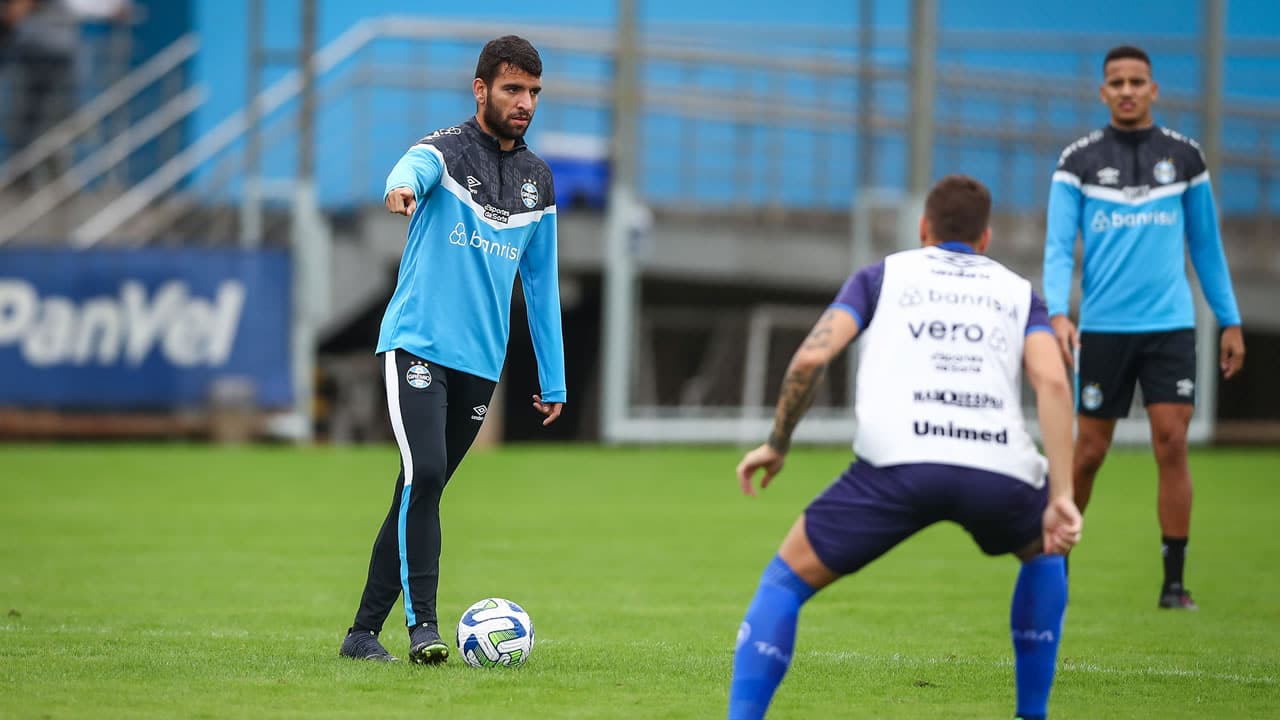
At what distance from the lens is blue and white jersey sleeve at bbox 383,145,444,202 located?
5781mm

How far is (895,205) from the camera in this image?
24.3m

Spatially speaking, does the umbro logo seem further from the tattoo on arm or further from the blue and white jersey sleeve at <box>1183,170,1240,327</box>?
the tattoo on arm

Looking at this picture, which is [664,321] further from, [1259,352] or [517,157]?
[517,157]

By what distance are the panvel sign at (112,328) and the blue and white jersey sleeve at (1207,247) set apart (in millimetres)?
15293

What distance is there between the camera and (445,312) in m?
6.20

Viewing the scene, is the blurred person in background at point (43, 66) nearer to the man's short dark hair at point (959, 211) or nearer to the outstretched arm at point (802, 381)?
the man's short dark hair at point (959, 211)

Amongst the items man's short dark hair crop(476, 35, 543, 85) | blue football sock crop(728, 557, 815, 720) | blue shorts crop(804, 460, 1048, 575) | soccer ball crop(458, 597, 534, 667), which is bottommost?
soccer ball crop(458, 597, 534, 667)

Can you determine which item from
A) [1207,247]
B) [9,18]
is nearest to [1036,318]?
[1207,247]

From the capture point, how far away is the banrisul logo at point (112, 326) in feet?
69.5

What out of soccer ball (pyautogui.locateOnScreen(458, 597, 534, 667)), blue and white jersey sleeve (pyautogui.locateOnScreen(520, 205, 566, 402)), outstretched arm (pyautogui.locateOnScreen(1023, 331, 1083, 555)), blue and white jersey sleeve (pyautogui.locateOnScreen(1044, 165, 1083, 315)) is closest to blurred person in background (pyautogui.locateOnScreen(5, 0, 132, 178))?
blue and white jersey sleeve (pyautogui.locateOnScreen(1044, 165, 1083, 315))

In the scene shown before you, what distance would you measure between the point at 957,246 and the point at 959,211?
0.10m

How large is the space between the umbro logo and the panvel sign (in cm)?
1514

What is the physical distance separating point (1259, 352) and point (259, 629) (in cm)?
2120

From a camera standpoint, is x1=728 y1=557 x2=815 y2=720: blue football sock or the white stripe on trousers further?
the white stripe on trousers
